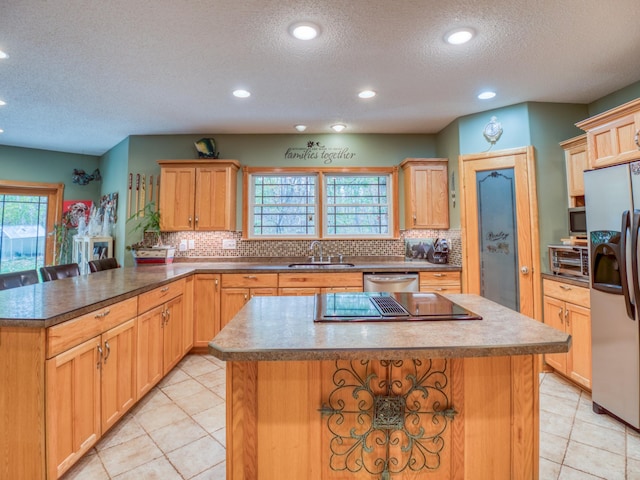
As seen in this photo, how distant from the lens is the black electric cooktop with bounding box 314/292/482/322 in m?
1.42

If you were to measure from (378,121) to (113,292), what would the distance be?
3.18 m

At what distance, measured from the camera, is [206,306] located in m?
3.47

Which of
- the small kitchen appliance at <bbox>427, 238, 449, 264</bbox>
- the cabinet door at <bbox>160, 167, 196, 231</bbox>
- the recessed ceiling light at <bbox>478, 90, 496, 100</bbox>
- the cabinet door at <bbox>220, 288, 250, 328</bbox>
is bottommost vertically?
the cabinet door at <bbox>220, 288, 250, 328</bbox>

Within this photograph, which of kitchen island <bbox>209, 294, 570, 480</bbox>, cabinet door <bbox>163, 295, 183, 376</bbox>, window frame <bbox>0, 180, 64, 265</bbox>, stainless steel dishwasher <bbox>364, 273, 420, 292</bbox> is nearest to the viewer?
kitchen island <bbox>209, 294, 570, 480</bbox>

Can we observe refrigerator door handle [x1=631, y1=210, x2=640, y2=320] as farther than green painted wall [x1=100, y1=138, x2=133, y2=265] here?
No

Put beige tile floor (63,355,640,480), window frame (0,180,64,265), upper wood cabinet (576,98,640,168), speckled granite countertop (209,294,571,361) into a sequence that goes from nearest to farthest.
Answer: speckled granite countertop (209,294,571,361), beige tile floor (63,355,640,480), upper wood cabinet (576,98,640,168), window frame (0,180,64,265)

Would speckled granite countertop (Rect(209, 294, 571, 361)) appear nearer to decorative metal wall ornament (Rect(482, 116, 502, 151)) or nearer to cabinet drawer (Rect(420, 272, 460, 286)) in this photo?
cabinet drawer (Rect(420, 272, 460, 286))

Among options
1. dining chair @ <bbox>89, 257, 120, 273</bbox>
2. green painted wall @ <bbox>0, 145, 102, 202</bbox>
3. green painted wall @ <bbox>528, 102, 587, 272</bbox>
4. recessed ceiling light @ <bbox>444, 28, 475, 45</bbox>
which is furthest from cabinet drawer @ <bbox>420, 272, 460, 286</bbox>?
green painted wall @ <bbox>0, 145, 102, 202</bbox>

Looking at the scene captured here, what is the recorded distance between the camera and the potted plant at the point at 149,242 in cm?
377

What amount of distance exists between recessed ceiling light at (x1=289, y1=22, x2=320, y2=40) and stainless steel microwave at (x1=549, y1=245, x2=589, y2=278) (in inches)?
104

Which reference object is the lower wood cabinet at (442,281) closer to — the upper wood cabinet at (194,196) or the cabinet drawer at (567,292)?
the cabinet drawer at (567,292)

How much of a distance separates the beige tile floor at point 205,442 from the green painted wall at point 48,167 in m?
3.87

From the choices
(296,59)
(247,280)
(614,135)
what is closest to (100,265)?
(247,280)

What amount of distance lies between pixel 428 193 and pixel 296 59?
7.47 ft
